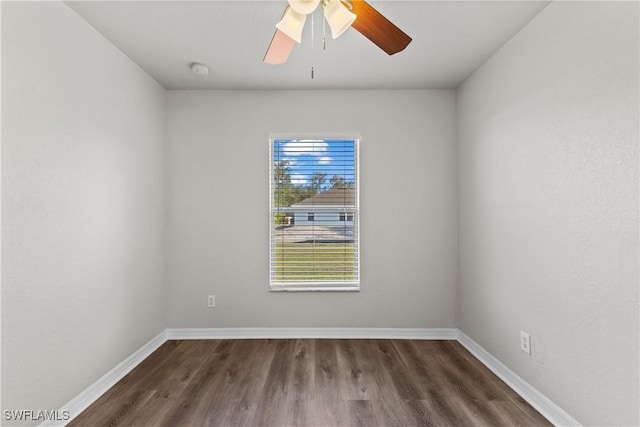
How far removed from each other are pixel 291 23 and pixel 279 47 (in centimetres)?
21

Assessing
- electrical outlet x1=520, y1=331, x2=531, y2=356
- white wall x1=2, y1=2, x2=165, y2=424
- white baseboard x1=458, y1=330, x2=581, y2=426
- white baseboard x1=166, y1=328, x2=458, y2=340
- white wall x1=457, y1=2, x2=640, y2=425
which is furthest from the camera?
white baseboard x1=166, y1=328, x2=458, y2=340

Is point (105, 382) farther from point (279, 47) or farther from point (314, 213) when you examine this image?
point (279, 47)

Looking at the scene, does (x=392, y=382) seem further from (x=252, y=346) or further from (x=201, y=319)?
(x=201, y=319)

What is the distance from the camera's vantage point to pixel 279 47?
181 cm

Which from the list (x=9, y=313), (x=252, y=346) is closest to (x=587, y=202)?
(x=252, y=346)

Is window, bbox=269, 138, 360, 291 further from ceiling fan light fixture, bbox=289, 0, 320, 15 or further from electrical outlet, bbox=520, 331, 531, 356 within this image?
ceiling fan light fixture, bbox=289, 0, 320, 15

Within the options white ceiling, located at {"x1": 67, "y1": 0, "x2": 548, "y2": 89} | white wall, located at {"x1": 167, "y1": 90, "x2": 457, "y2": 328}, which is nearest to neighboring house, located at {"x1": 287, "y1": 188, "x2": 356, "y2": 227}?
white wall, located at {"x1": 167, "y1": 90, "x2": 457, "y2": 328}

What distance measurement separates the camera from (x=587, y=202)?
6.05 ft

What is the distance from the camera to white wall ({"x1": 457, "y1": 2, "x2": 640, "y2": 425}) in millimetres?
1645

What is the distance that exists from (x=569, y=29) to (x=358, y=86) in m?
1.81

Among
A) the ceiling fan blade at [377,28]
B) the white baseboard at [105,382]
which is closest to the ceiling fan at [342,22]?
the ceiling fan blade at [377,28]

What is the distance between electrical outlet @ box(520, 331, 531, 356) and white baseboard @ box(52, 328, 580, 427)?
0.74ft

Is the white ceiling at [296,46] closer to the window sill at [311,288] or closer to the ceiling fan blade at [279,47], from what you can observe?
the ceiling fan blade at [279,47]

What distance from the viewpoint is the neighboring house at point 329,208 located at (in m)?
3.59
